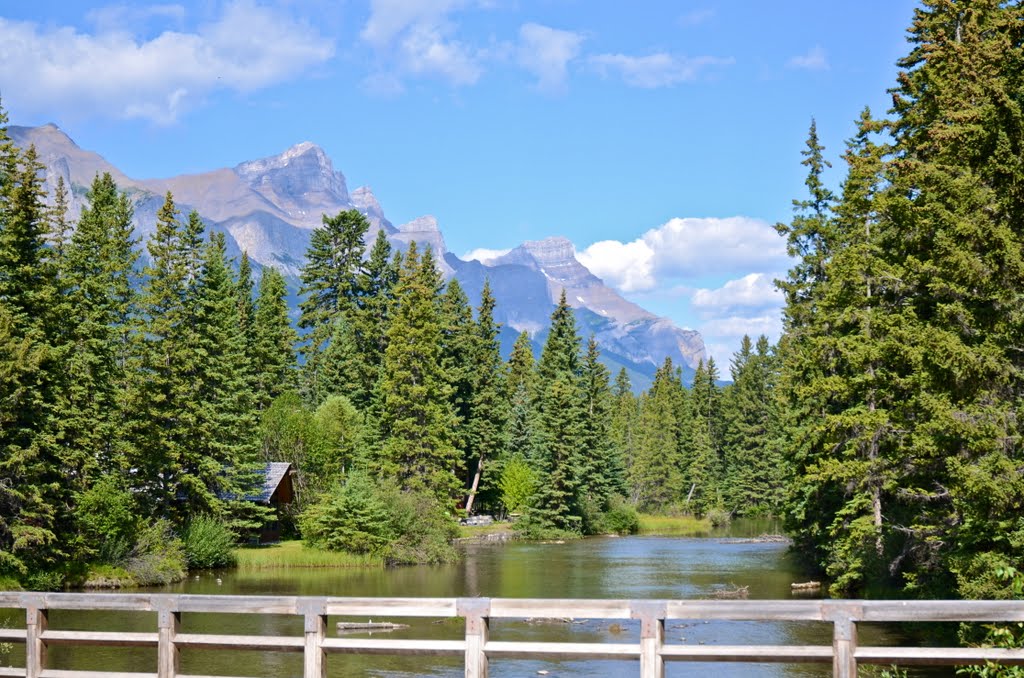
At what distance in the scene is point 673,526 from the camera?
313 feet

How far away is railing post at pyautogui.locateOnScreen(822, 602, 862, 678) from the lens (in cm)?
1027

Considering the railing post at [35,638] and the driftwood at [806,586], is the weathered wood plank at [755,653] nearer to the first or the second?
the railing post at [35,638]

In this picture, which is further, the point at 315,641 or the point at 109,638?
the point at 109,638

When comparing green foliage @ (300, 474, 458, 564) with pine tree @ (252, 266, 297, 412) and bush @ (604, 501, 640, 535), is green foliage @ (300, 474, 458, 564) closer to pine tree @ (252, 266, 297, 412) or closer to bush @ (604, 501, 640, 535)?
pine tree @ (252, 266, 297, 412)

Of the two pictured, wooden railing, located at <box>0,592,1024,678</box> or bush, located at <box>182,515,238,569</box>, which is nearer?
wooden railing, located at <box>0,592,1024,678</box>

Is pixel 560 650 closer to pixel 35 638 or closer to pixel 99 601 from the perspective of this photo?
pixel 99 601

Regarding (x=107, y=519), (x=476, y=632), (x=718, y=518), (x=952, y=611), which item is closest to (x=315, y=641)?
(x=476, y=632)

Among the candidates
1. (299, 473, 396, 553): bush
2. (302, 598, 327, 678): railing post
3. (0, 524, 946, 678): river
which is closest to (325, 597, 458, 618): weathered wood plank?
(302, 598, 327, 678): railing post

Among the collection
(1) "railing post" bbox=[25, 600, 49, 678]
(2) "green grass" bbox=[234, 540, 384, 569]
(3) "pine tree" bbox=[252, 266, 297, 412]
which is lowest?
(2) "green grass" bbox=[234, 540, 384, 569]

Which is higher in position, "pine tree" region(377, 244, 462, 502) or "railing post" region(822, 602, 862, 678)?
"pine tree" region(377, 244, 462, 502)

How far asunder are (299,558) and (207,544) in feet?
16.3

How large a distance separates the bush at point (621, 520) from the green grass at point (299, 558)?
36.8 meters

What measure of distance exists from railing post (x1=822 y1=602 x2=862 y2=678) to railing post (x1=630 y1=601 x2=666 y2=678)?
1.69 m

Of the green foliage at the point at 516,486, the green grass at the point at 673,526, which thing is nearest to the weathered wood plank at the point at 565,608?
the green foliage at the point at 516,486
